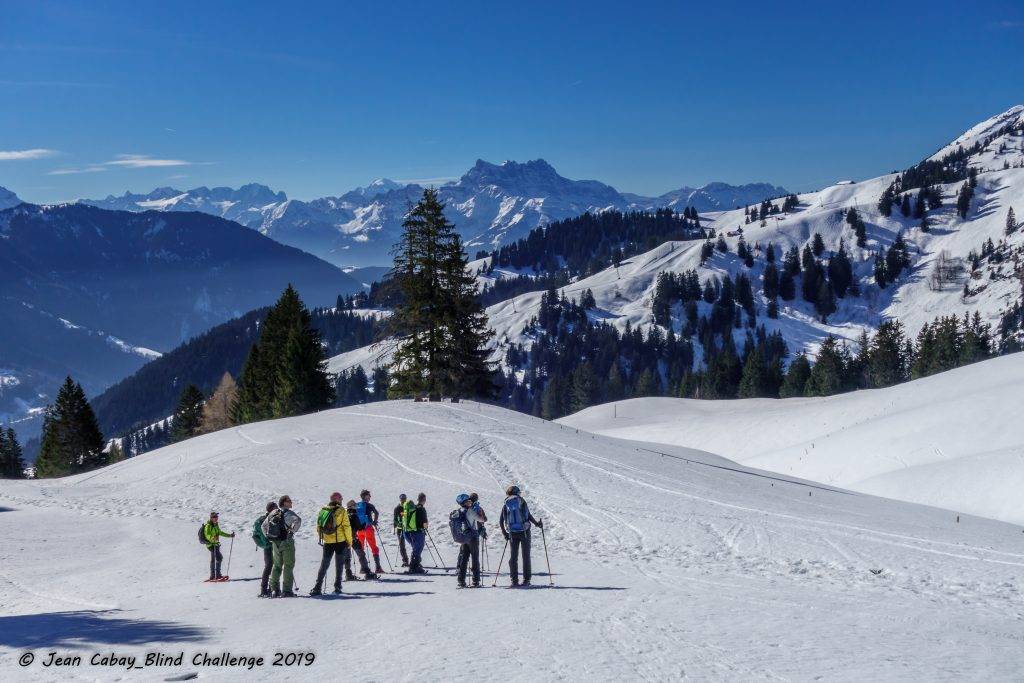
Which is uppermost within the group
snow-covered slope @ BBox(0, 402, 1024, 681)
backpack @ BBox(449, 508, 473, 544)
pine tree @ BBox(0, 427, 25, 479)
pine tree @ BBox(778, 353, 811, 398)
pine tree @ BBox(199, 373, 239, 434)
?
pine tree @ BBox(778, 353, 811, 398)

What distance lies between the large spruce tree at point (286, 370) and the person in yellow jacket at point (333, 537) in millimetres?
43509

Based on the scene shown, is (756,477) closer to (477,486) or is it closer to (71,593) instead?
(477,486)

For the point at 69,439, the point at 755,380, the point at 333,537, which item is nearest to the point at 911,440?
the point at 333,537

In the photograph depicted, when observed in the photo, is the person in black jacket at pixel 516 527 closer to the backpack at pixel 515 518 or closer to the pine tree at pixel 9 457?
the backpack at pixel 515 518

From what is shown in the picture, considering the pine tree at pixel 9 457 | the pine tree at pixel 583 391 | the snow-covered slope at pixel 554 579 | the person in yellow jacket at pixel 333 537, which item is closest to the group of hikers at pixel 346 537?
the person in yellow jacket at pixel 333 537

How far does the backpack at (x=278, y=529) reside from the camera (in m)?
15.4

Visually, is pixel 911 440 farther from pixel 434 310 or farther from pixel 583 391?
pixel 583 391

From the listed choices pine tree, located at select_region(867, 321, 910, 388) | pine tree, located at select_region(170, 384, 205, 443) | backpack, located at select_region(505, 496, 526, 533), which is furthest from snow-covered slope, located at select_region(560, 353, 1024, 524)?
pine tree, located at select_region(867, 321, 910, 388)

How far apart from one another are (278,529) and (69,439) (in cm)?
6330

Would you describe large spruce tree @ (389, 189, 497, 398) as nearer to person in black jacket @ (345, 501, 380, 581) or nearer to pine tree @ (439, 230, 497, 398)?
pine tree @ (439, 230, 497, 398)

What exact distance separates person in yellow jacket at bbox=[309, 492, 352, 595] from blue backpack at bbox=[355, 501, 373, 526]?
6.11 ft

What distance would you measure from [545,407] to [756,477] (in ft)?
385

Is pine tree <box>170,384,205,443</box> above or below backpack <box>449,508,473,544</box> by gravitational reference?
above

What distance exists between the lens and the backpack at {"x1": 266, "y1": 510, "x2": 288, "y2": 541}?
15375mm
